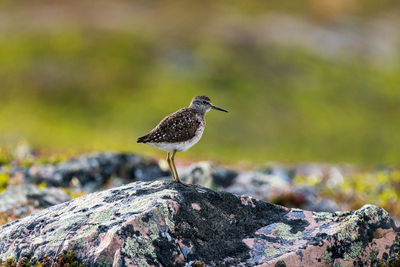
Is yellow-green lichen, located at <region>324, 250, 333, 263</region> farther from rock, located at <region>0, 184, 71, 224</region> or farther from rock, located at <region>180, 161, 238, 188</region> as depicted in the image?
rock, located at <region>180, 161, 238, 188</region>

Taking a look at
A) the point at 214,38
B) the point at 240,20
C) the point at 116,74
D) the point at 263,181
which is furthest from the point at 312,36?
the point at 263,181

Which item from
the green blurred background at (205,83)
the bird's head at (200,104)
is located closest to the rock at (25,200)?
the bird's head at (200,104)

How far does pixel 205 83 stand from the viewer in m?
56.1

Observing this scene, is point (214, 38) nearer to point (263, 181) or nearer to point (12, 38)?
point (12, 38)

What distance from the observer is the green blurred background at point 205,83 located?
46.2 meters

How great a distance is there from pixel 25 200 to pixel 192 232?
6.89 meters

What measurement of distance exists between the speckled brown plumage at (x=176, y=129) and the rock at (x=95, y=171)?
8.23 metres

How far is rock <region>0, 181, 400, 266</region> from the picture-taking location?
8.41 m

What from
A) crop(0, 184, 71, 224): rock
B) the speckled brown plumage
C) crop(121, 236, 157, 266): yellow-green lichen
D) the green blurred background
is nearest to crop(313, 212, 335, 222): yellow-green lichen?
the speckled brown plumage

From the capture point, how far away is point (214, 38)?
227 feet

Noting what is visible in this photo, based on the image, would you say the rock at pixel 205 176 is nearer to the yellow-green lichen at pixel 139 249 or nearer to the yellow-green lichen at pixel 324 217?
the yellow-green lichen at pixel 324 217

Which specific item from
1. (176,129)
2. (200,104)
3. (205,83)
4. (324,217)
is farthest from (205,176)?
(205,83)

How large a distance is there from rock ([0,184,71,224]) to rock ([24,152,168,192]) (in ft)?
11.1

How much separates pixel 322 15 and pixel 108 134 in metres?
A: 58.7
